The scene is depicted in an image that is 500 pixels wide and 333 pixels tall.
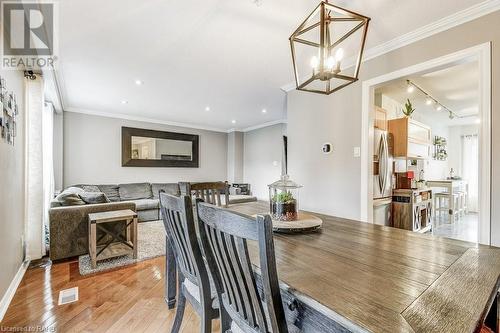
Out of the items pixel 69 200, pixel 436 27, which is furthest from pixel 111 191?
pixel 436 27

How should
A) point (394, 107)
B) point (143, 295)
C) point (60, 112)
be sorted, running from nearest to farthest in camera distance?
point (143, 295) < point (394, 107) < point (60, 112)

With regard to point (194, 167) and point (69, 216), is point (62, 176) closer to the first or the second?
point (69, 216)

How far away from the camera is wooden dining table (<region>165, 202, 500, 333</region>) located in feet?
2.04

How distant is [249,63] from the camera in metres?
3.00

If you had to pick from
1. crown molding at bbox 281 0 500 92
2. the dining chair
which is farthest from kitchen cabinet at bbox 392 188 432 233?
the dining chair

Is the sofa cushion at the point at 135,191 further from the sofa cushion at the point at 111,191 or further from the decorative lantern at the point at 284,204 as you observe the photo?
the decorative lantern at the point at 284,204

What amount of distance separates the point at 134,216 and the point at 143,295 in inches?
44.9

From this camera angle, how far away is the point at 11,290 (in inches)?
84.6

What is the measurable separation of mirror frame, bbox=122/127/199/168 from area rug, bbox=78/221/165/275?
2023mm

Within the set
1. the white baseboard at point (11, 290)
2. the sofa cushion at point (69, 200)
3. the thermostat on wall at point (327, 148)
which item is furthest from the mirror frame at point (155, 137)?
the thermostat on wall at point (327, 148)

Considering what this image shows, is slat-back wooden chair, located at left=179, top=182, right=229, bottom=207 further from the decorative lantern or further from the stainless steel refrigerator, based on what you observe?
the stainless steel refrigerator

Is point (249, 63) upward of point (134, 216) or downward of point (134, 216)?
upward

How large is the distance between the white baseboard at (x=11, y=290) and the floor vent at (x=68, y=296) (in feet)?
1.15

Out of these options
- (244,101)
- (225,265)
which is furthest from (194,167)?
(225,265)
